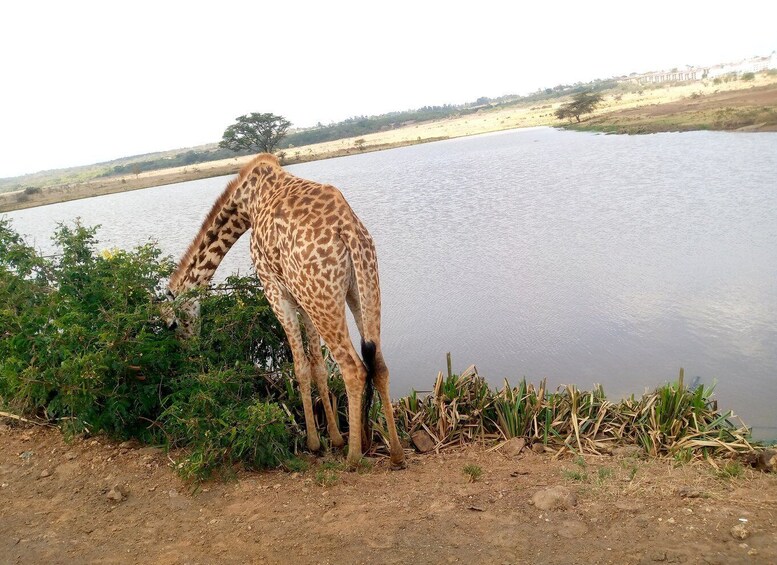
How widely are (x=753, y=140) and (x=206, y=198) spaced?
58.6 feet

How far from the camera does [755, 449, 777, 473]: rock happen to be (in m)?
3.98

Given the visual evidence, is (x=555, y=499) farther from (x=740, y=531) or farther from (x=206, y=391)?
(x=206, y=391)

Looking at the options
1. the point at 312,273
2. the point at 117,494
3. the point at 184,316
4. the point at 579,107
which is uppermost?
the point at 579,107

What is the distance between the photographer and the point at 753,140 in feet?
59.6

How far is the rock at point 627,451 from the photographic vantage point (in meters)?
4.52

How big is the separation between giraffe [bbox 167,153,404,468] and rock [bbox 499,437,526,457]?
37.1 inches

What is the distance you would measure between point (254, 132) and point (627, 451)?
34501 millimetres

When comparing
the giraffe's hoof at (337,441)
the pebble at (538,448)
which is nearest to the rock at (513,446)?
the pebble at (538,448)

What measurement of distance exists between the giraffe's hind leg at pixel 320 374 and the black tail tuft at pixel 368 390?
220mm

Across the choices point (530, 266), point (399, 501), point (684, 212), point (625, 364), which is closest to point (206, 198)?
point (530, 266)

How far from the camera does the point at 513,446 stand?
484 centimetres

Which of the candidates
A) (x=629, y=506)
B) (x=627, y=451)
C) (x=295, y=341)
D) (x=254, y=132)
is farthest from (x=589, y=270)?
(x=254, y=132)

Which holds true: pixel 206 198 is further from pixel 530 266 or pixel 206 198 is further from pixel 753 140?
pixel 753 140

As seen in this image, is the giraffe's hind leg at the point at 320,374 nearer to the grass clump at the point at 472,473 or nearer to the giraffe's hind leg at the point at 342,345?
the giraffe's hind leg at the point at 342,345
